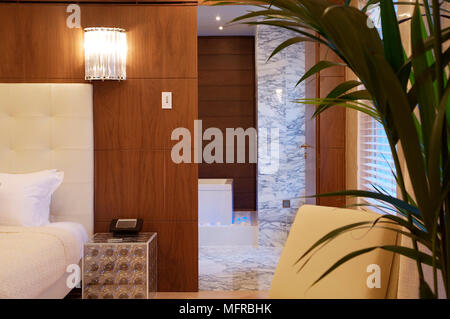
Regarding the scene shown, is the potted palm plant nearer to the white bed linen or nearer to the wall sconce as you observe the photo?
the wall sconce

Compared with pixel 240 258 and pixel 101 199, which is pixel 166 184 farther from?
pixel 240 258

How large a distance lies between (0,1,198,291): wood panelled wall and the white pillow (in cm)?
37

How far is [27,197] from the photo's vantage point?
3334 mm

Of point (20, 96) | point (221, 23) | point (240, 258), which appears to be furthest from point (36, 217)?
point (221, 23)

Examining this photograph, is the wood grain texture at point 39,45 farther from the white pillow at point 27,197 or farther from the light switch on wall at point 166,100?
the white pillow at point 27,197

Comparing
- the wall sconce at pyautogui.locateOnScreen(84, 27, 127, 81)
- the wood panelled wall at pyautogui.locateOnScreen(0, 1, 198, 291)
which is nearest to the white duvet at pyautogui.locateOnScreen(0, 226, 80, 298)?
the wood panelled wall at pyautogui.locateOnScreen(0, 1, 198, 291)

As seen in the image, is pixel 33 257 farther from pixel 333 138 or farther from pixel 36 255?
pixel 333 138

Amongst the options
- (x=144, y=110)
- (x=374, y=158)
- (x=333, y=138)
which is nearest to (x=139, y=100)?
(x=144, y=110)

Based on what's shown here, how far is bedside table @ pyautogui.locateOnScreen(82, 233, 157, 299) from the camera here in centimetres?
330

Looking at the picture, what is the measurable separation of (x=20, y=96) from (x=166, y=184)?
3.98 feet

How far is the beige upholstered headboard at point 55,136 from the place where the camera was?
3613 mm

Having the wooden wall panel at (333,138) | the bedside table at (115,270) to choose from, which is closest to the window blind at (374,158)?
the wooden wall panel at (333,138)

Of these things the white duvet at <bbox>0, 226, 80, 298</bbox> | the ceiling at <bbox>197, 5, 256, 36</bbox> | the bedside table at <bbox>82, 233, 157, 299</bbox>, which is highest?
the ceiling at <bbox>197, 5, 256, 36</bbox>

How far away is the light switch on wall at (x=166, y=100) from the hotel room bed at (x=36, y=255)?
106 cm
